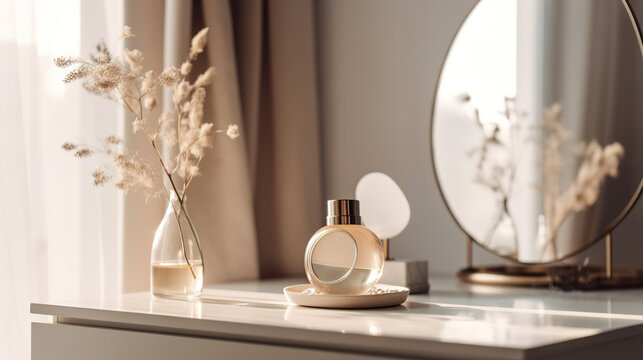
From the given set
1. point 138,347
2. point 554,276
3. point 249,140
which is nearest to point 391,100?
point 249,140

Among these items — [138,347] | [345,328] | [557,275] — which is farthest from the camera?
[557,275]

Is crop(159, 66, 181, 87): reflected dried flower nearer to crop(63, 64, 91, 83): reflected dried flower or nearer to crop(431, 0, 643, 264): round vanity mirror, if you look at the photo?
crop(63, 64, 91, 83): reflected dried flower

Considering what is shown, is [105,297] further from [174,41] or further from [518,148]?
[518,148]

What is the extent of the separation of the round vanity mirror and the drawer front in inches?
28.6

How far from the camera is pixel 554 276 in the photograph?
133cm

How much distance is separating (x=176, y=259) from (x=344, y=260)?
0.32 m

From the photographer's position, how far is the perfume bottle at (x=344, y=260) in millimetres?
1023

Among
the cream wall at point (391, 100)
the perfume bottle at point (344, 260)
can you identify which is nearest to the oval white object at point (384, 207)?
the perfume bottle at point (344, 260)

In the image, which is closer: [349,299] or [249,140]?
[349,299]

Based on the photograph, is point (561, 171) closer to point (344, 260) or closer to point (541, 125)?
point (541, 125)

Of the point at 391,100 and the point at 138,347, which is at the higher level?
the point at 391,100

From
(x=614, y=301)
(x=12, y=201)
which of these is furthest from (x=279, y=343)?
(x=12, y=201)

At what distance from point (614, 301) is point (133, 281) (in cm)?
89

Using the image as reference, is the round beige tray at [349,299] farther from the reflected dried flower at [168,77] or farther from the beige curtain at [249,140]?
the beige curtain at [249,140]
